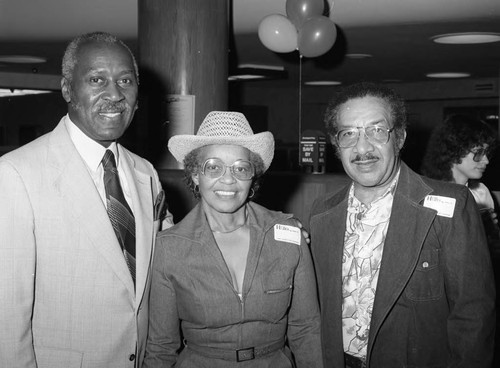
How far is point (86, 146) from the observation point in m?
2.08

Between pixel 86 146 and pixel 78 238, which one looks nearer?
pixel 78 238

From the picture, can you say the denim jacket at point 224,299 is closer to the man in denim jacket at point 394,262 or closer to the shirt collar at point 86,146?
the man in denim jacket at point 394,262

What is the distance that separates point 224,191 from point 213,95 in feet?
7.80

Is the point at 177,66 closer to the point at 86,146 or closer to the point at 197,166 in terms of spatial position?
the point at 197,166

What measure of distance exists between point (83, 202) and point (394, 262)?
107 cm

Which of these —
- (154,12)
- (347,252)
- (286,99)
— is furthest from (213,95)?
(286,99)

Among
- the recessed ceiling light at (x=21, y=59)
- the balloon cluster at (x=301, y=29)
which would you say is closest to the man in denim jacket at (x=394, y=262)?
the balloon cluster at (x=301, y=29)

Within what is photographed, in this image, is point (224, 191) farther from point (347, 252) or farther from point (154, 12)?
point (154, 12)

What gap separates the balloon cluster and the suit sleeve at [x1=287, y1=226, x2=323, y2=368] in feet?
12.7

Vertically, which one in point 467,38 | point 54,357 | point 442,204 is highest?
point 467,38

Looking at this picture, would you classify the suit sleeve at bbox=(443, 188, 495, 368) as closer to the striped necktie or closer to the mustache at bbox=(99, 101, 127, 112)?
the striped necktie

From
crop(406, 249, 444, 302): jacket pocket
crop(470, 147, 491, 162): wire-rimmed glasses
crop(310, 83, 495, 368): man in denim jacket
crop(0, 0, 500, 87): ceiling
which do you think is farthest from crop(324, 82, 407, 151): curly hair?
crop(0, 0, 500, 87): ceiling

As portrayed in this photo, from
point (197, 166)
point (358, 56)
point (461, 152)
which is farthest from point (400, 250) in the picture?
point (358, 56)

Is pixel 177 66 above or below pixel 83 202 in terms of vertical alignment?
above
